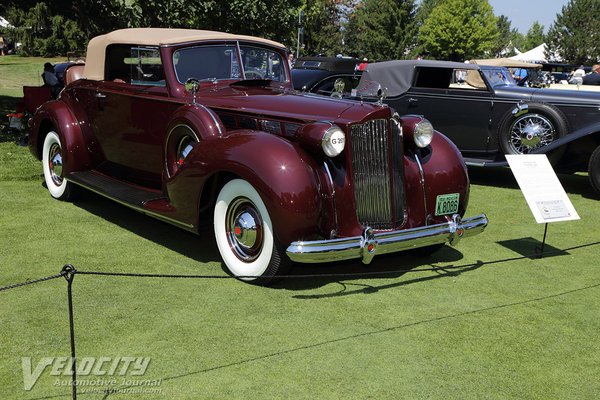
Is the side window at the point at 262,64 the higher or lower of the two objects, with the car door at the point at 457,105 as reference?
higher

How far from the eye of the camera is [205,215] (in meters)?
4.83

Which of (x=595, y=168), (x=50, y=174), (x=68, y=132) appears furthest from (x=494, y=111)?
(x=50, y=174)

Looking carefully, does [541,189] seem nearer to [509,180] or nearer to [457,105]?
[457,105]

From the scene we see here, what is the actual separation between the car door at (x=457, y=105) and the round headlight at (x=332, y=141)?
5.13 meters

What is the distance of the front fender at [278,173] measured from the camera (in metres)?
3.94

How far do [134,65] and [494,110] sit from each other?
5.23m

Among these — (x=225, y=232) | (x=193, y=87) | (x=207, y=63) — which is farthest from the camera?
(x=207, y=63)

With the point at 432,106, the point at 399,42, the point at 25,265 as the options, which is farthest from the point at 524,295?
the point at 399,42

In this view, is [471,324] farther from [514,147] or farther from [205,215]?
[514,147]

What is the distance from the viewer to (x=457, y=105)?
346 inches

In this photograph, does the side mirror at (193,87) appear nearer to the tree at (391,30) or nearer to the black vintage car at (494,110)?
the black vintage car at (494,110)

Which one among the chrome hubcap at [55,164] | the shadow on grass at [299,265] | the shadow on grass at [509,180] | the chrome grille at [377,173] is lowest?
the shadow on grass at [509,180]

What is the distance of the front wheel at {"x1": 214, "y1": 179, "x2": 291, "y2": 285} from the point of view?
416cm

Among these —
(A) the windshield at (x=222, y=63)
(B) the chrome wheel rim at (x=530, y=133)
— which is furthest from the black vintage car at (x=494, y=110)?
(A) the windshield at (x=222, y=63)
